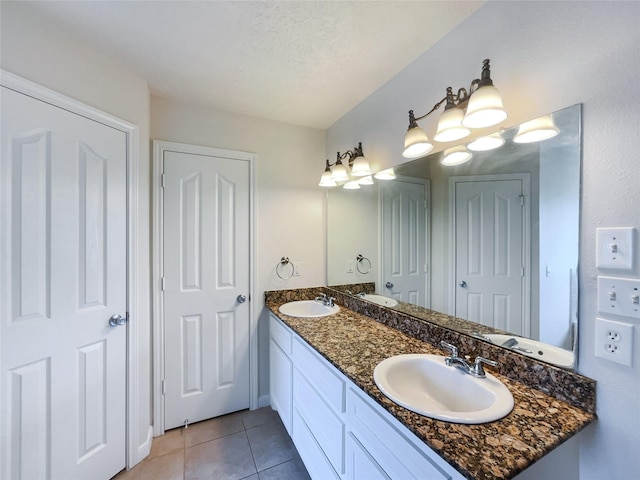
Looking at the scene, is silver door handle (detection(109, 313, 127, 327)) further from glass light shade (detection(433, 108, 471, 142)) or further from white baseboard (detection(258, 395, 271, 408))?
glass light shade (detection(433, 108, 471, 142))

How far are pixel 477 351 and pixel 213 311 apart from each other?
67.6 inches

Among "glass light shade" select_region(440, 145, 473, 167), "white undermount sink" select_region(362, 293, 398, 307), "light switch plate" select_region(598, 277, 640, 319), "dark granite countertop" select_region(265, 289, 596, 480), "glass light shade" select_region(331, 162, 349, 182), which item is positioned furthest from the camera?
"glass light shade" select_region(331, 162, 349, 182)

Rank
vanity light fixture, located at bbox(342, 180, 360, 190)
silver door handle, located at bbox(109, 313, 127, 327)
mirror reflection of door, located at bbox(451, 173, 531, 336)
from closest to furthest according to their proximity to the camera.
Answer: mirror reflection of door, located at bbox(451, 173, 531, 336) < silver door handle, located at bbox(109, 313, 127, 327) < vanity light fixture, located at bbox(342, 180, 360, 190)

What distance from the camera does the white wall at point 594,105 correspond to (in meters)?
0.76

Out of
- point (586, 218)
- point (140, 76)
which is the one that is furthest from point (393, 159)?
point (140, 76)

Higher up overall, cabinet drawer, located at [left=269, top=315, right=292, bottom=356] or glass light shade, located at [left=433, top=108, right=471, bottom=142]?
glass light shade, located at [left=433, top=108, right=471, bottom=142]

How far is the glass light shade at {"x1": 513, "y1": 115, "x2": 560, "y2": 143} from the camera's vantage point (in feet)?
3.06

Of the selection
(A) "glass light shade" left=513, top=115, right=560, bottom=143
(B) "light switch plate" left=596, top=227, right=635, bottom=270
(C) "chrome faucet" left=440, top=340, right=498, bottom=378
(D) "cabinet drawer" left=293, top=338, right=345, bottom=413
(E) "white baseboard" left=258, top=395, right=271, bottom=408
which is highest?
(A) "glass light shade" left=513, top=115, right=560, bottom=143

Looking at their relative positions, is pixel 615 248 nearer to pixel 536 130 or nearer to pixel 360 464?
pixel 536 130

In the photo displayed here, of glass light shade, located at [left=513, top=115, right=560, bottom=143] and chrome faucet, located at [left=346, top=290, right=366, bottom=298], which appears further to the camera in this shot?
chrome faucet, located at [left=346, top=290, right=366, bottom=298]

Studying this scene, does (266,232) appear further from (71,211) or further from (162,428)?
(162,428)

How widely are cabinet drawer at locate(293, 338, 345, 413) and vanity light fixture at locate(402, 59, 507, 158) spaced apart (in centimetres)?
114

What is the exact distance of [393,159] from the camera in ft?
5.51

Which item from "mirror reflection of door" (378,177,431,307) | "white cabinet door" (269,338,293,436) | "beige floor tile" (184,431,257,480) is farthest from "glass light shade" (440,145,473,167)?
"beige floor tile" (184,431,257,480)
